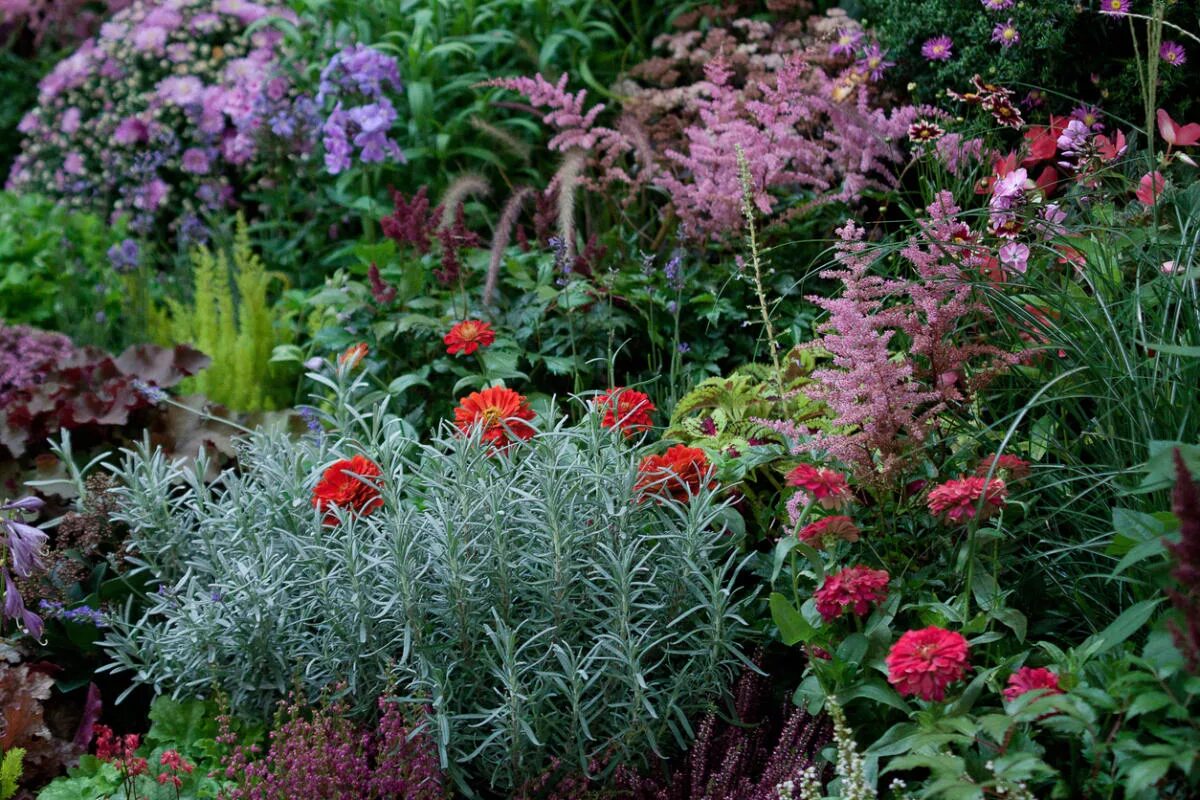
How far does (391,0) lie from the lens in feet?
16.4

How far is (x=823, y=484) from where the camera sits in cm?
213

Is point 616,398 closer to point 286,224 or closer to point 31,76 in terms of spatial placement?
point 286,224

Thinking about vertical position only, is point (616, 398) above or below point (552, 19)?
below

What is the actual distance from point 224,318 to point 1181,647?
3.68 m

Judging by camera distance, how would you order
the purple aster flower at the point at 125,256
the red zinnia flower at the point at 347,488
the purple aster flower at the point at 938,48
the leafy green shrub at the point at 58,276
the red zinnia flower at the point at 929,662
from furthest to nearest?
the purple aster flower at the point at 125,256 → the leafy green shrub at the point at 58,276 → the purple aster flower at the point at 938,48 → the red zinnia flower at the point at 347,488 → the red zinnia flower at the point at 929,662

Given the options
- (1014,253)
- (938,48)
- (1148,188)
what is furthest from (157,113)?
(1148,188)

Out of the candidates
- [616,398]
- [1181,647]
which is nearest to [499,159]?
[616,398]

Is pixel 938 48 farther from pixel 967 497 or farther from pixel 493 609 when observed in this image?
pixel 493 609

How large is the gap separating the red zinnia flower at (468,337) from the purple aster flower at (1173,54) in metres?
2.15

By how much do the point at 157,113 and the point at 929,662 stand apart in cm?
521

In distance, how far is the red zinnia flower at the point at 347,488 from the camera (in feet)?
8.34

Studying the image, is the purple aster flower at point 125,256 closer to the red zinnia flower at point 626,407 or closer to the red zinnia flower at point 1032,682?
the red zinnia flower at point 626,407

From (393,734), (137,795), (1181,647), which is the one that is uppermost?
(1181,647)

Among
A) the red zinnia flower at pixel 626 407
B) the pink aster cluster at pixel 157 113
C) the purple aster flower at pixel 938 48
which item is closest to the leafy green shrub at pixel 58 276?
the pink aster cluster at pixel 157 113
